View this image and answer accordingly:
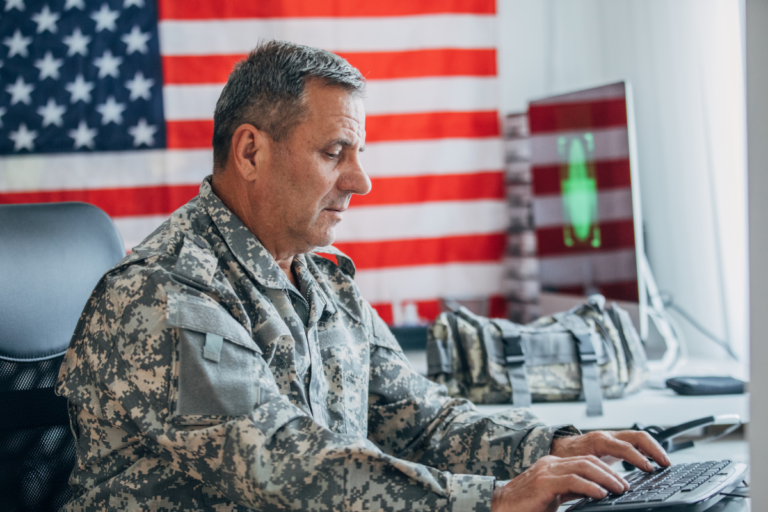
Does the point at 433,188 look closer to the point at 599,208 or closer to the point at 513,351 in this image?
the point at 599,208

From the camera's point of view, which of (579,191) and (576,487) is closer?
(576,487)

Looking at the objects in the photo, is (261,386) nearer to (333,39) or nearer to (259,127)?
(259,127)

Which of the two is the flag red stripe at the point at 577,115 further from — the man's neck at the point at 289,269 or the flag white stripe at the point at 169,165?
the man's neck at the point at 289,269

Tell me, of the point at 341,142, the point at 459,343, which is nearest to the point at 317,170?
the point at 341,142

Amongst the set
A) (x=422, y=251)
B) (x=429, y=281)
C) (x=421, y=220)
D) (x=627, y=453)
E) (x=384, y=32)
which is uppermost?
(x=384, y=32)

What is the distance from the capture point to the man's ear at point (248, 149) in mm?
949

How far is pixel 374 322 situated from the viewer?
3.84 feet

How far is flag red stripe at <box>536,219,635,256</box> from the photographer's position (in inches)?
65.7

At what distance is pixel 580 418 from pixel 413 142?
4.23ft

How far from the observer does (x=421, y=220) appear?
239 cm

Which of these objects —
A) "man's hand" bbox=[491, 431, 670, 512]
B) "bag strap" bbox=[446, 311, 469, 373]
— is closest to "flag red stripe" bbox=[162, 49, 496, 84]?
"bag strap" bbox=[446, 311, 469, 373]

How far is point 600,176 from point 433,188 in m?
0.70

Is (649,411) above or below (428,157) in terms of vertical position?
below

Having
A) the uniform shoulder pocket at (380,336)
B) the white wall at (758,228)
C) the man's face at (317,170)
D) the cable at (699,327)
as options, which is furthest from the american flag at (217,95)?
the white wall at (758,228)
